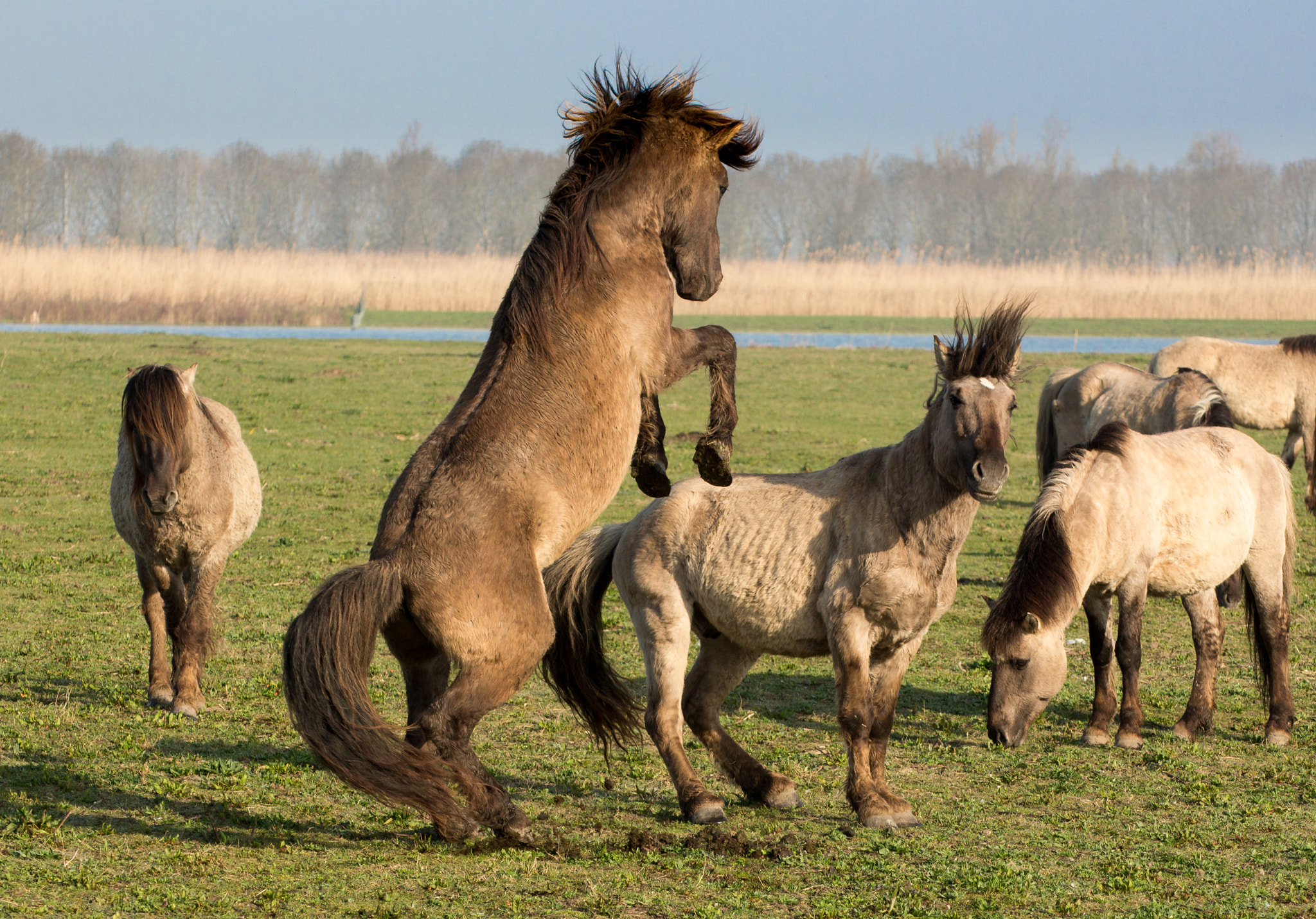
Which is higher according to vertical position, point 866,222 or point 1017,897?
point 866,222

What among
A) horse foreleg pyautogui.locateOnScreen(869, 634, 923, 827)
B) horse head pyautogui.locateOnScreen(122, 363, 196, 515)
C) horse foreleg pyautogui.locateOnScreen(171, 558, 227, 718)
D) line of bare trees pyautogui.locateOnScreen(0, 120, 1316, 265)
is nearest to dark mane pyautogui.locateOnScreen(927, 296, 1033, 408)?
horse foreleg pyautogui.locateOnScreen(869, 634, 923, 827)

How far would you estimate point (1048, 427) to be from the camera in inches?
530

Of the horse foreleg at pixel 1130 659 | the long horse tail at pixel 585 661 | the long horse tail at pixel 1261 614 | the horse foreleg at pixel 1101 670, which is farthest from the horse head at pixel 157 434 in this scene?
the long horse tail at pixel 1261 614

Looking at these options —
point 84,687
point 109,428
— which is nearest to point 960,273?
point 109,428

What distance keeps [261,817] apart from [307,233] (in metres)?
87.5

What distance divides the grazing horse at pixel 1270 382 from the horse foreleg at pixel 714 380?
10.5 metres

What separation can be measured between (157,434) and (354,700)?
356cm

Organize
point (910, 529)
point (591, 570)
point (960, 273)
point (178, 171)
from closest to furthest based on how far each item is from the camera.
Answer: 1. point (910, 529)
2. point (591, 570)
3. point (960, 273)
4. point (178, 171)

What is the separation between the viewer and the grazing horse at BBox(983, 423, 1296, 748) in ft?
22.7

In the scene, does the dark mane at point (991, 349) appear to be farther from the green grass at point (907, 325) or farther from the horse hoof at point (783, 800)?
the green grass at point (907, 325)

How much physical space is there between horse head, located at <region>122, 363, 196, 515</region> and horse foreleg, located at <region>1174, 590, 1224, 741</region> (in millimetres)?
6017

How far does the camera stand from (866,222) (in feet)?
300

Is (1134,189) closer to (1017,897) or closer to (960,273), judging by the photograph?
(960,273)

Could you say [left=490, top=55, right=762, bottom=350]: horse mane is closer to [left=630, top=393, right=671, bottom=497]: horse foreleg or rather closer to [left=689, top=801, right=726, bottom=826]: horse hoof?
[left=630, top=393, right=671, bottom=497]: horse foreleg
